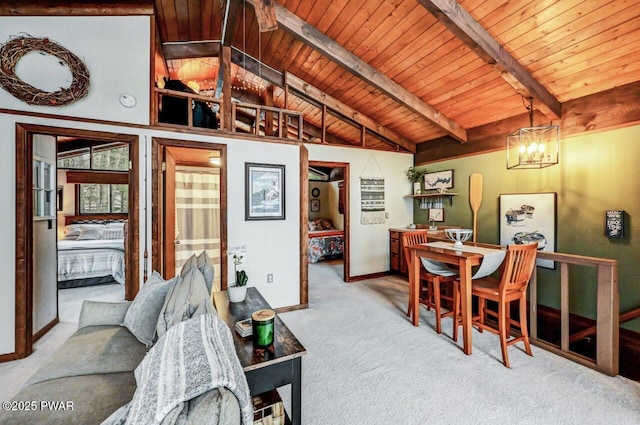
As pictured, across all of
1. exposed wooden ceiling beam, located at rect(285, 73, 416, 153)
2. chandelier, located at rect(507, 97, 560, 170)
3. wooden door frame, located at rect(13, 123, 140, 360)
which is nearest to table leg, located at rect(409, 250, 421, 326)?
chandelier, located at rect(507, 97, 560, 170)

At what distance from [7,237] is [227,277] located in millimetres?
1922

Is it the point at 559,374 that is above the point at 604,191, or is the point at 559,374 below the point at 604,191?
below

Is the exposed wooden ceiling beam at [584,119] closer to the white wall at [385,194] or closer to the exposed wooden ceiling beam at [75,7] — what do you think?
the white wall at [385,194]

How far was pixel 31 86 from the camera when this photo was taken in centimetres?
242

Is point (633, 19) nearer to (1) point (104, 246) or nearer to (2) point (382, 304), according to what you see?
(2) point (382, 304)

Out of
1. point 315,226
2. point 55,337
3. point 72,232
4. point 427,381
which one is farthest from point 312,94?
point 72,232

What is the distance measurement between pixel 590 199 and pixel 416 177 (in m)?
2.55

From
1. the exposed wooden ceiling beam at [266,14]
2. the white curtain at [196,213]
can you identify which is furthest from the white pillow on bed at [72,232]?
the exposed wooden ceiling beam at [266,14]

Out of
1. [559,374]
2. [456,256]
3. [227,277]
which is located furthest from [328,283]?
[559,374]

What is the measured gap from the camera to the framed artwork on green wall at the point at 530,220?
3387 mm

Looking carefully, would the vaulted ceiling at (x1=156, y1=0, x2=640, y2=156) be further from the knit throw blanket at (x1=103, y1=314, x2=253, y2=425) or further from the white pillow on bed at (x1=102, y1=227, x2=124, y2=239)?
the white pillow on bed at (x1=102, y1=227, x2=124, y2=239)

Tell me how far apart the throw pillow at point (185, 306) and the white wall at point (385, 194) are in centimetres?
338

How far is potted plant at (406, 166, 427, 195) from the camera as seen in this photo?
5.22 m

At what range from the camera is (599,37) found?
7.97 ft
